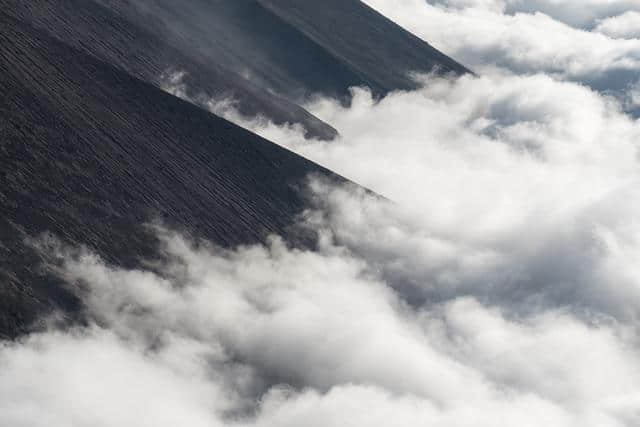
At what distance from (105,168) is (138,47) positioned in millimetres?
27223

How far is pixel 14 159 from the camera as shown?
5162cm

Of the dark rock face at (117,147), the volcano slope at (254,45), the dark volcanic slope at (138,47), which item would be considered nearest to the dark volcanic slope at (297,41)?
the volcano slope at (254,45)

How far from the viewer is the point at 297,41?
388ft

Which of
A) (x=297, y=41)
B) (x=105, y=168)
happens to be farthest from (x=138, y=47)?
(x=297, y=41)

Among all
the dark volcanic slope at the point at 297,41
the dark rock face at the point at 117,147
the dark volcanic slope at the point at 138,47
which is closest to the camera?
the dark rock face at the point at 117,147

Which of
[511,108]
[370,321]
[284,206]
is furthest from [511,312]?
Result: [511,108]

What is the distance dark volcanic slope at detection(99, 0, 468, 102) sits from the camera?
103438mm

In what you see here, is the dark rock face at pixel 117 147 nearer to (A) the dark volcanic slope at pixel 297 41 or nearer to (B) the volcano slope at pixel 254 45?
(B) the volcano slope at pixel 254 45

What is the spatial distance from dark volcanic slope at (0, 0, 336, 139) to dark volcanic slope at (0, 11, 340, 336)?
4601 mm

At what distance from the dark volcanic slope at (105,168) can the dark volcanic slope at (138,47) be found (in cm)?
460

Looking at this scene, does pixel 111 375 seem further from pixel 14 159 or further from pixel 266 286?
pixel 266 286

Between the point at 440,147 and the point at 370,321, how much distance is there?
87.0m

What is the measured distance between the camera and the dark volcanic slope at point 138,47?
71625 mm

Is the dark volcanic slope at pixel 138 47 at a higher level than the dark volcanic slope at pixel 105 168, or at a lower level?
higher
